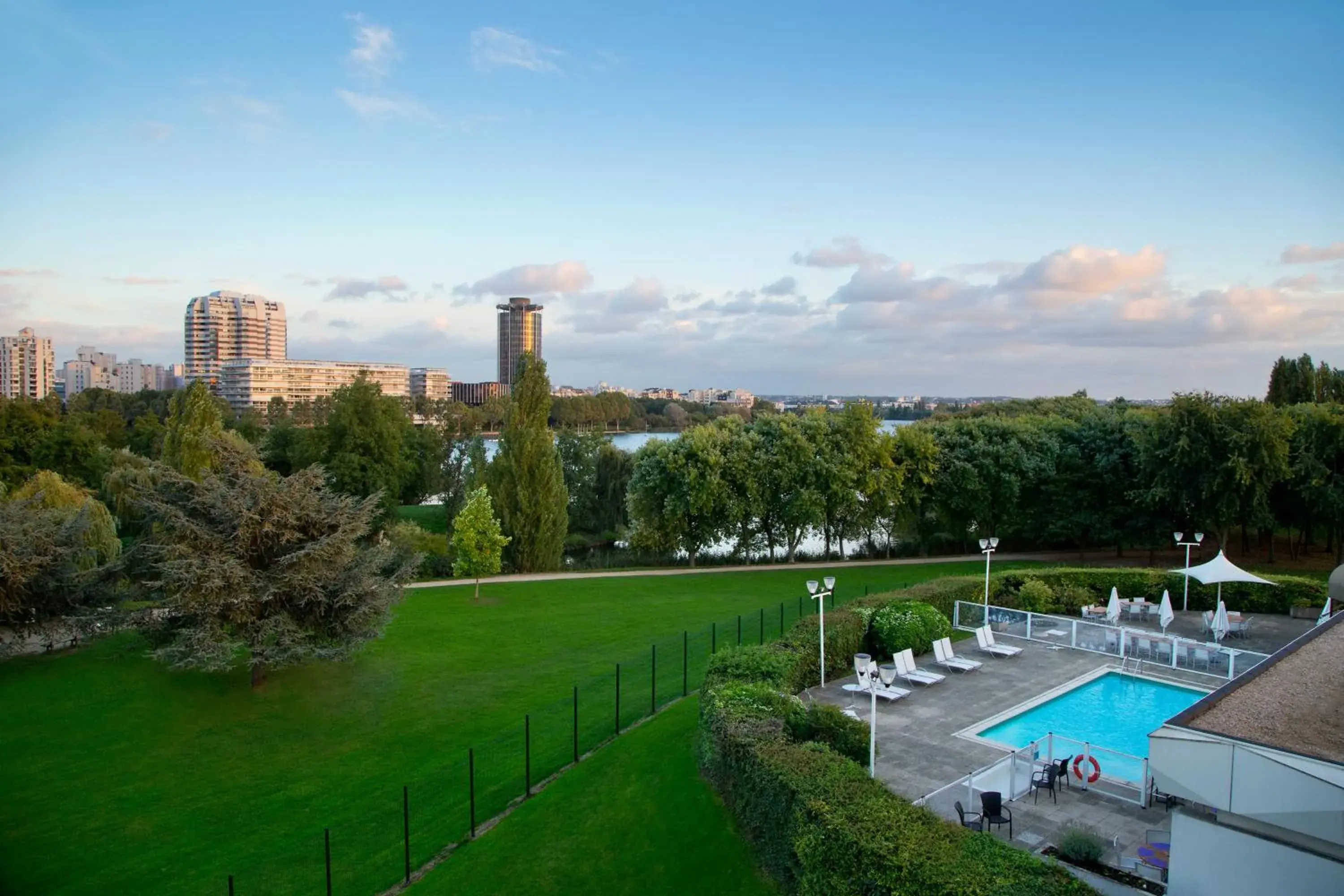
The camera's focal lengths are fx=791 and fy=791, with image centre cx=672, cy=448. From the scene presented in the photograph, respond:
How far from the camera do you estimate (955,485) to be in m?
37.8

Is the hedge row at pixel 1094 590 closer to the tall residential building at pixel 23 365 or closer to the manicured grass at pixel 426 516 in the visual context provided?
the manicured grass at pixel 426 516

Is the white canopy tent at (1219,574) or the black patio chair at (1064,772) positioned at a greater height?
the white canopy tent at (1219,574)

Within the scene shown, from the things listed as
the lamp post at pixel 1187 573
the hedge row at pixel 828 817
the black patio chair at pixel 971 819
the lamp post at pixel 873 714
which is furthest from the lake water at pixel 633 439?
the black patio chair at pixel 971 819

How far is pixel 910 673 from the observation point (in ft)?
56.0

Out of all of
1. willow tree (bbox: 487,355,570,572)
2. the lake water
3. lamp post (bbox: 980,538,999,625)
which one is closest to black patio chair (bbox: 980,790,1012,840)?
lamp post (bbox: 980,538,999,625)

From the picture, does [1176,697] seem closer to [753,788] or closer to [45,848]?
[753,788]

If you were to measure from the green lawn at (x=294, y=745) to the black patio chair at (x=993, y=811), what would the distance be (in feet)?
23.9

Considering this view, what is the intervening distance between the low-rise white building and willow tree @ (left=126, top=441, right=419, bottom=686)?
1551cm

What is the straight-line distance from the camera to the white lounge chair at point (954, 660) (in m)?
18.1

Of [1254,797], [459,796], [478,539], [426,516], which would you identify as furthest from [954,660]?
[426,516]

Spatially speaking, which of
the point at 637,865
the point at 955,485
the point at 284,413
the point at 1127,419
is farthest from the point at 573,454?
the point at 637,865

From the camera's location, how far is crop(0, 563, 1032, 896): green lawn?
11.7 m

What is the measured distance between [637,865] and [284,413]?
76.3m

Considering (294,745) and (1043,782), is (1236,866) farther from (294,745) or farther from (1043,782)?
(294,745)
